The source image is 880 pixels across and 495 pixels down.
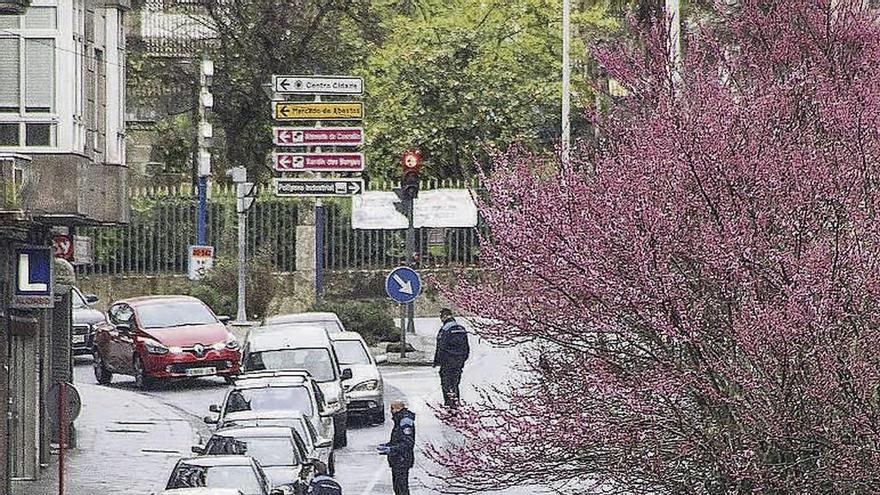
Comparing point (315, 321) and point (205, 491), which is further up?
point (315, 321)

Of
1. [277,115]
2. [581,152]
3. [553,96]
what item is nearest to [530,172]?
[581,152]

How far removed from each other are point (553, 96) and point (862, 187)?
41007 millimetres

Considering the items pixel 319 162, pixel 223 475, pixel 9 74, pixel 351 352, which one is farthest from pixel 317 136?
pixel 223 475

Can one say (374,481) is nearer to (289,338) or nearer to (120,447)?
(289,338)

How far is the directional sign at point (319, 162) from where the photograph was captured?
43.7 meters

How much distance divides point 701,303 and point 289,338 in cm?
1622

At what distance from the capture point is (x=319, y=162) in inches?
1727

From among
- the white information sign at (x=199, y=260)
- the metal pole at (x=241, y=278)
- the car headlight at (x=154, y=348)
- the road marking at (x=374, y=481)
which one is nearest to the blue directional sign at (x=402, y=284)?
the car headlight at (x=154, y=348)

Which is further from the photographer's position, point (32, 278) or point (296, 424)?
point (32, 278)

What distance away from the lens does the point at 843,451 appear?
13828mm

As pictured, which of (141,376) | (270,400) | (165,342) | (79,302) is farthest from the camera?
(79,302)

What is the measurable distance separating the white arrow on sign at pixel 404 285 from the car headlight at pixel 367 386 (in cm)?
665

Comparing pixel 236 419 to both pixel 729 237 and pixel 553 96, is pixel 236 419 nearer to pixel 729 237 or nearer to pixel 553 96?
pixel 729 237

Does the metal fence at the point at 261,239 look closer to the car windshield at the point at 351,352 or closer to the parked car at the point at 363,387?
the car windshield at the point at 351,352
